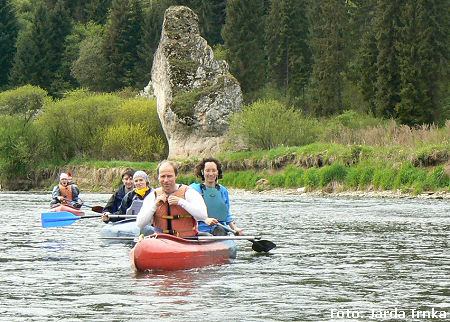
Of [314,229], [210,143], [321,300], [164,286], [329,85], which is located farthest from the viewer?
[329,85]

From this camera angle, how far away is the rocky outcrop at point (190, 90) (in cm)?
6844

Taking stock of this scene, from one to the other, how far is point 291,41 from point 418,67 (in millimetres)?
20554

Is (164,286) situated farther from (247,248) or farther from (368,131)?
(368,131)

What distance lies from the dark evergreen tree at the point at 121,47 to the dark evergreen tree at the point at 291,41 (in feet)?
54.1

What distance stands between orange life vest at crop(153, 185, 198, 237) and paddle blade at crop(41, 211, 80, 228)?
9747 mm

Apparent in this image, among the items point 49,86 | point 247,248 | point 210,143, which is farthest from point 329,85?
point 247,248

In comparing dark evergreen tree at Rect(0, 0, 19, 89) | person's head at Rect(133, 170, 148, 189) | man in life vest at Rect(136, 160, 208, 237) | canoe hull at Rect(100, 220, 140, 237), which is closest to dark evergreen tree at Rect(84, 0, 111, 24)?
dark evergreen tree at Rect(0, 0, 19, 89)

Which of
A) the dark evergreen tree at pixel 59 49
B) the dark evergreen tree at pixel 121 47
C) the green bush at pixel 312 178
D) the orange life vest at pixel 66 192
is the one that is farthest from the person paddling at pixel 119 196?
the dark evergreen tree at pixel 59 49

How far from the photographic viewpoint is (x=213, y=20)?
103062 mm

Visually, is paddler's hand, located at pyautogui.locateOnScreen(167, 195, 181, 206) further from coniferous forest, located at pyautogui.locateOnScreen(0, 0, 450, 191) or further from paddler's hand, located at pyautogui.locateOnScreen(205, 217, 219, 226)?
coniferous forest, located at pyautogui.locateOnScreen(0, 0, 450, 191)

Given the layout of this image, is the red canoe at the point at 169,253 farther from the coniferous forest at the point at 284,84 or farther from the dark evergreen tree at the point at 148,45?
the dark evergreen tree at the point at 148,45

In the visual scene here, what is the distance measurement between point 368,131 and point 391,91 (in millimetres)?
14303

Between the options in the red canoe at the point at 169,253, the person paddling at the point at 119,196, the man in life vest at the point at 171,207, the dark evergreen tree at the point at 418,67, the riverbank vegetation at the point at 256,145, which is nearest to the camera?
the man in life vest at the point at 171,207

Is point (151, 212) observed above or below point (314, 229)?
above
